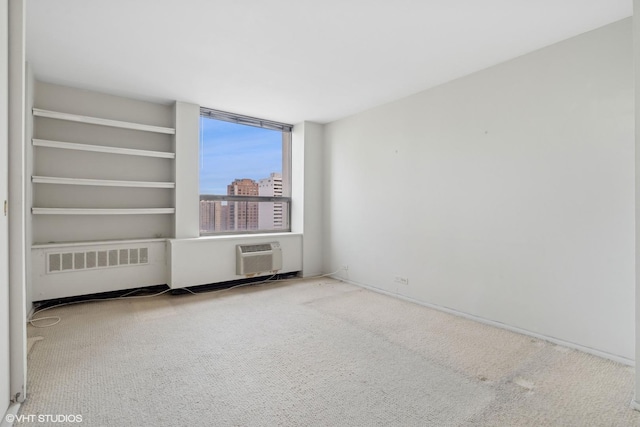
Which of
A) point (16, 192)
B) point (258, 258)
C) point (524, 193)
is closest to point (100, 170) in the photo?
point (258, 258)

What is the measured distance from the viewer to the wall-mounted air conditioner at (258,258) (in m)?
4.27

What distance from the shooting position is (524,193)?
2.71 m

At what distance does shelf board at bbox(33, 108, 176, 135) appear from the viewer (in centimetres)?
321

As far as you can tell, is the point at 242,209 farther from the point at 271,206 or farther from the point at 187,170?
the point at 187,170

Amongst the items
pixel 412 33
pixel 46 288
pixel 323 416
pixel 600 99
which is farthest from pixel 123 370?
pixel 600 99

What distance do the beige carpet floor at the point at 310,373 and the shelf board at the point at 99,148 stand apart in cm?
172

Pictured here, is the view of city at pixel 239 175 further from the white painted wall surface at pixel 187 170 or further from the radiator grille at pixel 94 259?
the radiator grille at pixel 94 259

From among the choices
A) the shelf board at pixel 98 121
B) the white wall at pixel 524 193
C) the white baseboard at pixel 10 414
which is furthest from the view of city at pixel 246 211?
the white baseboard at pixel 10 414

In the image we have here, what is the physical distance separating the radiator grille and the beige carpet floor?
0.49 meters

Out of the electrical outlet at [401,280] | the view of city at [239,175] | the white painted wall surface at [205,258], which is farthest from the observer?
the view of city at [239,175]

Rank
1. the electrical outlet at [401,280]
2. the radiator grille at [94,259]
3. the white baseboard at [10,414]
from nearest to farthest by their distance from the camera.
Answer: the white baseboard at [10,414] < the radiator grille at [94,259] < the electrical outlet at [401,280]

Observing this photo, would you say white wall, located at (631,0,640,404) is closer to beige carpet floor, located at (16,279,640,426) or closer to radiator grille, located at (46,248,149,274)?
beige carpet floor, located at (16,279,640,426)

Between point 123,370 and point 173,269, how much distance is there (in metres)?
1.88

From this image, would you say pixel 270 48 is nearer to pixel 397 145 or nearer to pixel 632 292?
pixel 397 145
